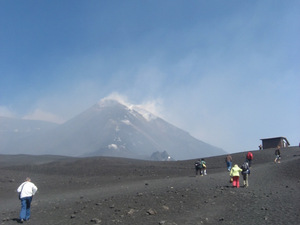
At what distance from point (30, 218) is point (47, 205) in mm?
2935

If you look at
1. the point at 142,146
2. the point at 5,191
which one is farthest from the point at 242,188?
the point at 142,146

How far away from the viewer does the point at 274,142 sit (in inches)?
1863

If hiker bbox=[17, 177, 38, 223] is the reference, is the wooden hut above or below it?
above

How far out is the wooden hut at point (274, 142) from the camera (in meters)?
46.9

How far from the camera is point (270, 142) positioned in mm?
→ 47656

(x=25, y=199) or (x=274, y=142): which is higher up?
A: (x=274, y=142)

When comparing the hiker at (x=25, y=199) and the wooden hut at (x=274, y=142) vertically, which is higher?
the wooden hut at (x=274, y=142)

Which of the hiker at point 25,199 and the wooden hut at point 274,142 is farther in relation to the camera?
the wooden hut at point 274,142

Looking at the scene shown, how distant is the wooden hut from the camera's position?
46944 millimetres

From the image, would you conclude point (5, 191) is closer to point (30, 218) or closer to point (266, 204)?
point (30, 218)

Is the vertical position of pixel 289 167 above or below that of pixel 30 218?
above

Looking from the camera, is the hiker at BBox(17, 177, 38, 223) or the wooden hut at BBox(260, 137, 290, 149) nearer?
the hiker at BBox(17, 177, 38, 223)

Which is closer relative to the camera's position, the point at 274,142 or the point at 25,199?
the point at 25,199

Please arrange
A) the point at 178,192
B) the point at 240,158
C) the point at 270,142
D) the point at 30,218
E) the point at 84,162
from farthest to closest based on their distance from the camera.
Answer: the point at 270,142
the point at 84,162
the point at 240,158
the point at 178,192
the point at 30,218
